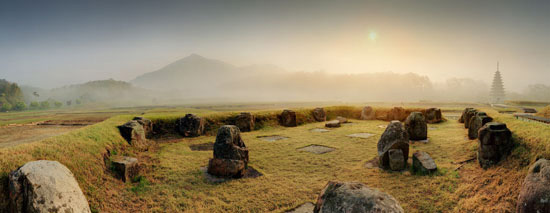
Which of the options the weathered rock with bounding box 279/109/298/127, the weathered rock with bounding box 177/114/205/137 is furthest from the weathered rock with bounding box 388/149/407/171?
the weathered rock with bounding box 279/109/298/127

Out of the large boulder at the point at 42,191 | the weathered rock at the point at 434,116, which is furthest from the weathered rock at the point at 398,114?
the large boulder at the point at 42,191

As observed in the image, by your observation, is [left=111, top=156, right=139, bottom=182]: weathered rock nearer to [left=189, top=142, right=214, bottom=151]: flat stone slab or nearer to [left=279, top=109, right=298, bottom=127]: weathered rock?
[left=189, top=142, right=214, bottom=151]: flat stone slab

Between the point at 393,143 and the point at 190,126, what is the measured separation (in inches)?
502

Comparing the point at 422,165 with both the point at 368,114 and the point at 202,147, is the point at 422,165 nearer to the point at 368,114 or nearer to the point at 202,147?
the point at 202,147

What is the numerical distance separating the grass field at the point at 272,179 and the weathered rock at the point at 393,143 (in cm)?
57

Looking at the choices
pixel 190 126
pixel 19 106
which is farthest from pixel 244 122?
pixel 19 106

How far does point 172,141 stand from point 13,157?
981cm

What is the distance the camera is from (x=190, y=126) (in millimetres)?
16672

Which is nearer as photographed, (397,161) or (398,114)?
(397,161)

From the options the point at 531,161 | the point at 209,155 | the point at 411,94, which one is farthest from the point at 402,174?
the point at 411,94

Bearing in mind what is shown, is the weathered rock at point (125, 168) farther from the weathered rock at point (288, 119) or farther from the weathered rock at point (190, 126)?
the weathered rock at point (288, 119)

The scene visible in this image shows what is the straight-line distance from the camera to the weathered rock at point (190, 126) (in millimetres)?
16547

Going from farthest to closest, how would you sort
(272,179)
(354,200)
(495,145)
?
(272,179)
(495,145)
(354,200)

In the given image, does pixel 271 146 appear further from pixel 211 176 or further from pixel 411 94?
pixel 411 94
